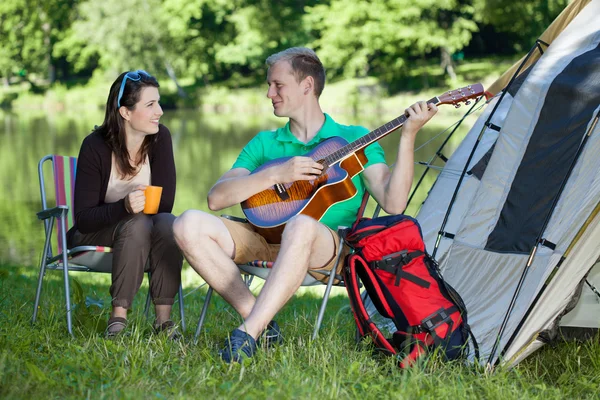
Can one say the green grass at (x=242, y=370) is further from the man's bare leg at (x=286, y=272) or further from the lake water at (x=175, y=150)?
the lake water at (x=175, y=150)

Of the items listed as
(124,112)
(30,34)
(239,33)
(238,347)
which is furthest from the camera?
(30,34)

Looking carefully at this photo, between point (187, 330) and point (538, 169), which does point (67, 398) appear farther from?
point (538, 169)

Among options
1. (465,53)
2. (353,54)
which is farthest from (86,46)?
(465,53)

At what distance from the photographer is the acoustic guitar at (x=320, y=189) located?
3018mm

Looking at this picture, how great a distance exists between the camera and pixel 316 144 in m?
3.23

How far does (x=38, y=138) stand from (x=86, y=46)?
62.4 ft

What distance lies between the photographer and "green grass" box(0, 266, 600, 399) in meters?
2.38

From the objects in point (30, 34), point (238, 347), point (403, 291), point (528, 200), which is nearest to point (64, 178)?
point (238, 347)

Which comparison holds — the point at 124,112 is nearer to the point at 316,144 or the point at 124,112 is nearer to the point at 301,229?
the point at 316,144

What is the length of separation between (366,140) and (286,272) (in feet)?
1.98

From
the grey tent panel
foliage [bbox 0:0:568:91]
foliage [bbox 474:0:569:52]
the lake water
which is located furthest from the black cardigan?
foliage [bbox 474:0:569:52]

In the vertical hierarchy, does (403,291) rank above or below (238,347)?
above

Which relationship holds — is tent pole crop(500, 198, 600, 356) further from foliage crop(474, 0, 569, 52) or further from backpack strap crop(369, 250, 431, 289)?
foliage crop(474, 0, 569, 52)

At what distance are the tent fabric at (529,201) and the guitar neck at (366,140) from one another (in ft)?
1.76
